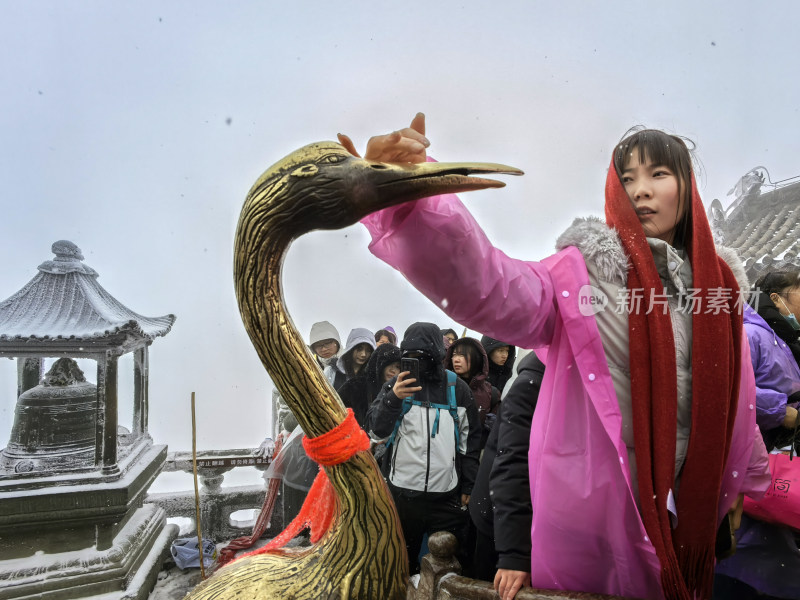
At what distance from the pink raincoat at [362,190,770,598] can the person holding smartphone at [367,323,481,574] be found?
51.8 inches

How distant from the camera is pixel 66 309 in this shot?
10.3 ft

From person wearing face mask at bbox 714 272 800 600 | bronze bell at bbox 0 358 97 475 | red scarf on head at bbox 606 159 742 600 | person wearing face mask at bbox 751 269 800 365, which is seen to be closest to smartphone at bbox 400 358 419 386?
red scarf on head at bbox 606 159 742 600

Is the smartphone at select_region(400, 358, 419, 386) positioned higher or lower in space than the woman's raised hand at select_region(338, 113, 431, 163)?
lower

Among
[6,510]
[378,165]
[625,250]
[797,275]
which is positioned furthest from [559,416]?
[6,510]

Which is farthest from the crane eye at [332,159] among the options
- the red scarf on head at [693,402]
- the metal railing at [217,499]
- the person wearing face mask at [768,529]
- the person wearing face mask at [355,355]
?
the metal railing at [217,499]

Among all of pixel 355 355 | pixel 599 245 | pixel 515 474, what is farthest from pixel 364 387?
pixel 599 245

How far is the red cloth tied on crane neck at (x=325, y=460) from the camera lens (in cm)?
107

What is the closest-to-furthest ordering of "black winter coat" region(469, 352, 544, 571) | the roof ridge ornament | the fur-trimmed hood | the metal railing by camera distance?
the fur-trimmed hood < "black winter coat" region(469, 352, 544, 571) < the roof ridge ornament < the metal railing

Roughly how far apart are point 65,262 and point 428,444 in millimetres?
3210

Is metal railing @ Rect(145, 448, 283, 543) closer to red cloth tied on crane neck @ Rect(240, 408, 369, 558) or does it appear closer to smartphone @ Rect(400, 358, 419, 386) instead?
smartphone @ Rect(400, 358, 419, 386)

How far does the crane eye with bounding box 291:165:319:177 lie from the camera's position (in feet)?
3.02

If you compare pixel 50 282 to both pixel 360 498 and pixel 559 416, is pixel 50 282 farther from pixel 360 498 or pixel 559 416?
pixel 559 416

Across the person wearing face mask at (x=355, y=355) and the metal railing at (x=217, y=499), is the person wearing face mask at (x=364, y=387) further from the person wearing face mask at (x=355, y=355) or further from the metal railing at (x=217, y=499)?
the metal railing at (x=217, y=499)

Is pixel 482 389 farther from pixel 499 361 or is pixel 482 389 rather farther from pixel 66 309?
pixel 66 309
